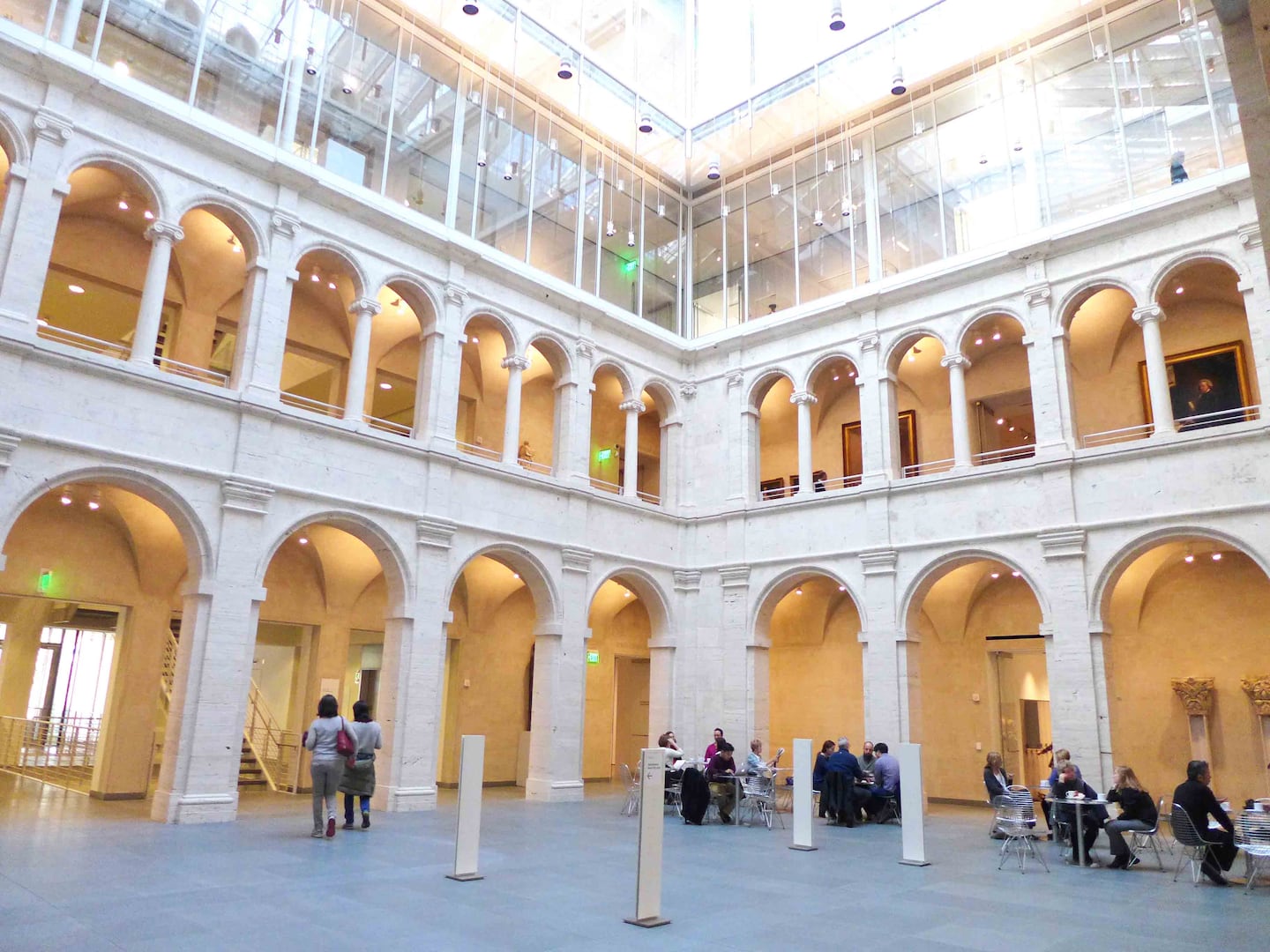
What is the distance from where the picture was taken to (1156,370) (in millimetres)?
14828

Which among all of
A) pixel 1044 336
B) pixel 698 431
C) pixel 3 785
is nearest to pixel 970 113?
pixel 1044 336

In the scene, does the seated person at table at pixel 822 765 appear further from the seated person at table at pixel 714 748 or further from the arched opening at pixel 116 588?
the arched opening at pixel 116 588

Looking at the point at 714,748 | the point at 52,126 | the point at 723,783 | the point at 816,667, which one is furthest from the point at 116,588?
the point at 816,667

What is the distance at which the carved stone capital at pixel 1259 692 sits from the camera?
49.7 feet

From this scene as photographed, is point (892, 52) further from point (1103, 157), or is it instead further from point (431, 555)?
point (431, 555)

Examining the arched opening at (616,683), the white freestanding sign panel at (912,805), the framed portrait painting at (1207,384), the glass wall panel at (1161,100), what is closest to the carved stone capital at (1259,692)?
the framed portrait painting at (1207,384)

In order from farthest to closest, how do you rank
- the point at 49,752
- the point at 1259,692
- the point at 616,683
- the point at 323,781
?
the point at 616,683, the point at 49,752, the point at 1259,692, the point at 323,781

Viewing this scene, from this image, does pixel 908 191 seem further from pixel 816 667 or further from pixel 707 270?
pixel 816 667

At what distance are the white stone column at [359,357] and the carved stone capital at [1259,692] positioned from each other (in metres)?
15.6

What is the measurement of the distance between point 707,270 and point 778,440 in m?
4.58

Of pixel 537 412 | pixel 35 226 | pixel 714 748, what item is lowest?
pixel 714 748

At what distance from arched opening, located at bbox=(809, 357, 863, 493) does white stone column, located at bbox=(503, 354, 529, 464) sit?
6.96 meters

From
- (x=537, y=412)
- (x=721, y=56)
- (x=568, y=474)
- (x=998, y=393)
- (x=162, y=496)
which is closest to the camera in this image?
(x=162, y=496)

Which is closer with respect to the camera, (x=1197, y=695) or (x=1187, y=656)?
(x=1197, y=695)
